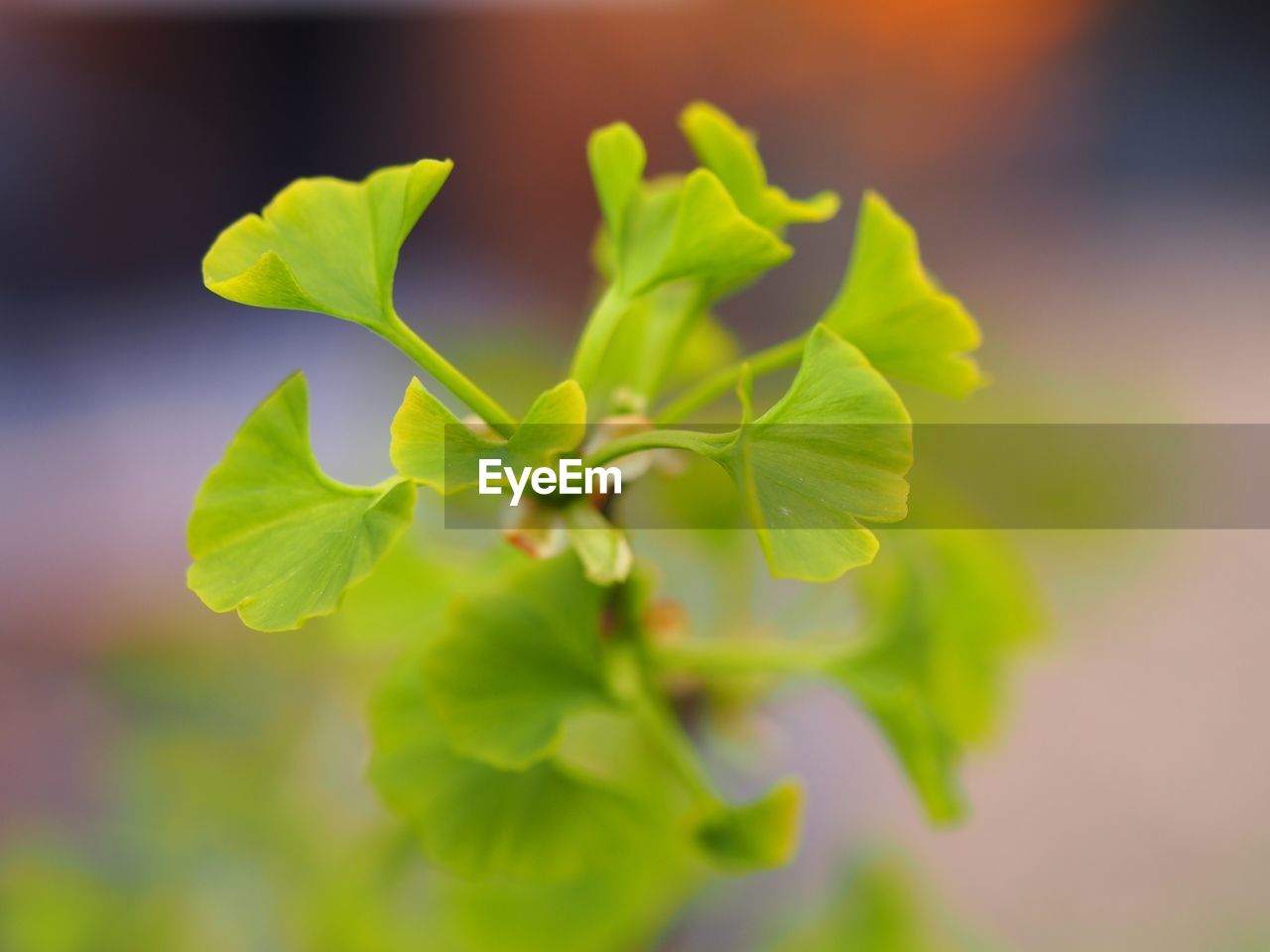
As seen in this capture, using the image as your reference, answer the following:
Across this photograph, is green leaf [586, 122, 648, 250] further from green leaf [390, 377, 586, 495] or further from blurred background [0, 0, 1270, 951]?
blurred background [0, 0, 1270, 951]

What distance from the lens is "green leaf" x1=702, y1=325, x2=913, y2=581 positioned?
0.59ft

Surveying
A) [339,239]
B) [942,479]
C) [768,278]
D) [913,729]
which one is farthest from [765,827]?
[768,278]

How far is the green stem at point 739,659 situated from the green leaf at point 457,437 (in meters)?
0.09

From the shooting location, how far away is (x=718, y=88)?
165 centimetres

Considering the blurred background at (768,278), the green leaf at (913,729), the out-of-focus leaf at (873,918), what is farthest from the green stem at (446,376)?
the blurred background at (768,278)

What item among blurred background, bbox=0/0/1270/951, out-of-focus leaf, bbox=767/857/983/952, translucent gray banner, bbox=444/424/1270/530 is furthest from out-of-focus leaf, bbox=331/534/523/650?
blurred background, bbox=0/0/1270/951

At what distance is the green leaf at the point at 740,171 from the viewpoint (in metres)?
0.24

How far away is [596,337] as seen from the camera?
0.23 meters

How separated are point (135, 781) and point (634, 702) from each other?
0.40 meters

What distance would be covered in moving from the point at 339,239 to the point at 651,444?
0.25ft

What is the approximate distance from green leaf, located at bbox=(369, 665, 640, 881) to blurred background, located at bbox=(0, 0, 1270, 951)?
66 centimetres

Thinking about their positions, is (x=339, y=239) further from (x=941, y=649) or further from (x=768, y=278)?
(x=768, y=278)

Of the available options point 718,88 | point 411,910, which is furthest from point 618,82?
point 411,910

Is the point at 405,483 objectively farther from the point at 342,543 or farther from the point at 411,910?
the point at 411,910
